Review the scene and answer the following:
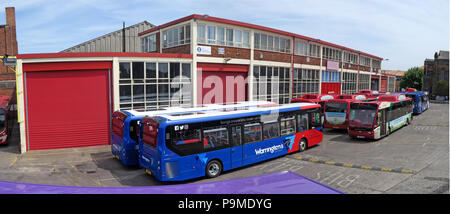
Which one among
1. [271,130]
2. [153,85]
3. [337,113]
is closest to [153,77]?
[153,85]

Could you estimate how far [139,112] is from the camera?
47.3 feet

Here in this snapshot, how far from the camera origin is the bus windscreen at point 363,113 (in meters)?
18.5

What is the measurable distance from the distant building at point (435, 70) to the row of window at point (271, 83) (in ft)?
192

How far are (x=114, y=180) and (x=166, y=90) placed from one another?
927 cm

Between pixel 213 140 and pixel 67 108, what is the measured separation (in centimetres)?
1130

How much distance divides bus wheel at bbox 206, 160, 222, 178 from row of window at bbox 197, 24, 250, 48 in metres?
12.0

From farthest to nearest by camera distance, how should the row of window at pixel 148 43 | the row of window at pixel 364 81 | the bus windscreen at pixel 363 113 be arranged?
the row of window at pixel 364 81
the row of window at pixel 148 43
the bus windscreen at pixel 363 113

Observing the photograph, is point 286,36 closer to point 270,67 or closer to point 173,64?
point 270,67

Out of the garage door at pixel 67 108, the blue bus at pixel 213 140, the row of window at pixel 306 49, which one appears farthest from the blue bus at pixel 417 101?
the garage door at pixel 67 108

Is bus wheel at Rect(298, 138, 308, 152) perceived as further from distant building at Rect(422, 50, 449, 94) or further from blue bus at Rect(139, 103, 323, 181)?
distant building at Rect(422, 50, 449, 94)

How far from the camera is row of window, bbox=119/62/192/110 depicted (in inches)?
750

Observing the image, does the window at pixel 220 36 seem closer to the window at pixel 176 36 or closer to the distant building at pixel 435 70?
the window at pixel 176 36

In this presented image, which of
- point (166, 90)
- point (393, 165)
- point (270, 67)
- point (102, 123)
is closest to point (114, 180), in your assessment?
point (102, 123)

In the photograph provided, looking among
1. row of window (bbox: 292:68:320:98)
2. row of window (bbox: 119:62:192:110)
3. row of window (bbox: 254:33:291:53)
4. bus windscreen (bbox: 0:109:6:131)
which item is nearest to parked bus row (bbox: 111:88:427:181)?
row of window (bbox: 119:62:192:110)
